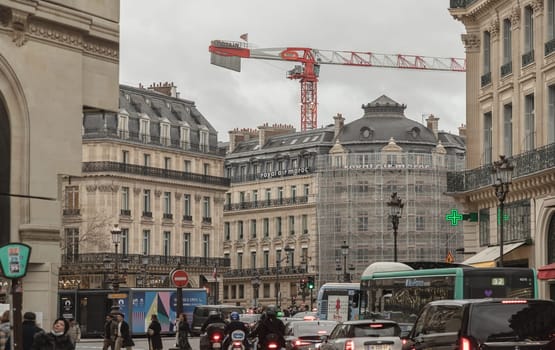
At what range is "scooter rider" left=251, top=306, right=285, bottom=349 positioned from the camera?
32688mm

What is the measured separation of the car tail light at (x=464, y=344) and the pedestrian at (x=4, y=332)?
265 inches

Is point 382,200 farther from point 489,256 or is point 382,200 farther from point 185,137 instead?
point 489,256

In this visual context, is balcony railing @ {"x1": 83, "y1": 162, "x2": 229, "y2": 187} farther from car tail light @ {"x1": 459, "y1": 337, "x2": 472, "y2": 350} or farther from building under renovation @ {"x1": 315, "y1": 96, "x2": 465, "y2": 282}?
car tail light @ {"x1": 459, "y1": 337, "x2": 472, "y2": 350}

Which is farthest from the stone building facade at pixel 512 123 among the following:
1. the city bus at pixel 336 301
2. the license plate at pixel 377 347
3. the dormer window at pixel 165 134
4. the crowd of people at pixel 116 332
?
the dormer window at pixel 165 134

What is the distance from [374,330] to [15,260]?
Result: 11.0m

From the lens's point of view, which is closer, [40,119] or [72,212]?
[40,119]

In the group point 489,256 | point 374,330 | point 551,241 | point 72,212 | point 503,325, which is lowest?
point 374,330

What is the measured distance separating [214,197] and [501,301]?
89772 mm

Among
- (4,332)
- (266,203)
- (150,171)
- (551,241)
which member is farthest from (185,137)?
(4,332)

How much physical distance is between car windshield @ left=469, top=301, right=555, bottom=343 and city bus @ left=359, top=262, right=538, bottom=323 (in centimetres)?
1499

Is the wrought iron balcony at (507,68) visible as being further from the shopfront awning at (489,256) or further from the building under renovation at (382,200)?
the building under renovation at (382,200)

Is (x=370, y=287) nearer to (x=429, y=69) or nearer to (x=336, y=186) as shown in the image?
(x=336, y=186)

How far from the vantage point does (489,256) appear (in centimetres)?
5019

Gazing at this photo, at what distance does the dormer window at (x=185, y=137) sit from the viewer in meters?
109
